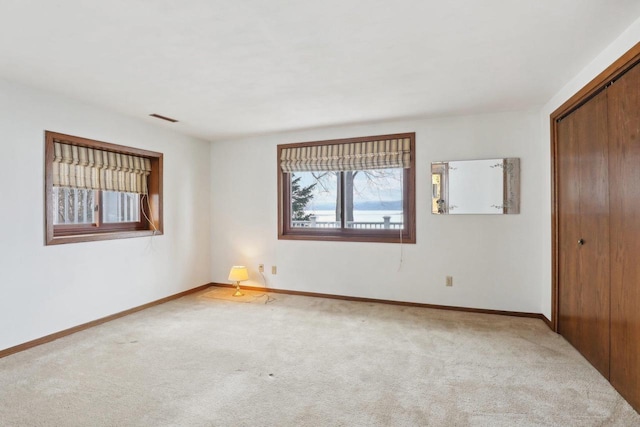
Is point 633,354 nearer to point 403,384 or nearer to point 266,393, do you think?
point 403,384

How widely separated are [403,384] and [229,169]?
Result: 3.92m

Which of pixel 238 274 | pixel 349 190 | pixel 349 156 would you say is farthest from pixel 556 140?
pixel 238 274

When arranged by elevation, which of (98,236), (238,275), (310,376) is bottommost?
(310,376)

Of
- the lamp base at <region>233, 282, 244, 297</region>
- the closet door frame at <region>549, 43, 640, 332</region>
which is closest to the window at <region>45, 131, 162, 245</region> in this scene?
the lamp base at <region>233, 282, 244, 297</region>

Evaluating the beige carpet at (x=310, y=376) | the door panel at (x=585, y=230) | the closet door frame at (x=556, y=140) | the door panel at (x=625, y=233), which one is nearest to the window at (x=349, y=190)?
the beige carpet at (x=310, y=376)

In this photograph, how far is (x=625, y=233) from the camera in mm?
2172

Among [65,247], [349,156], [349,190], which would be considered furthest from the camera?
[349,190]

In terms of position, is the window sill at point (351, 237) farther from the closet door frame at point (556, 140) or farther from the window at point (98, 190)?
the window at point (98, 190)

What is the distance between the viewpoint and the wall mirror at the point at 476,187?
3.83 metres

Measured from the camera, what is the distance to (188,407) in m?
2.10

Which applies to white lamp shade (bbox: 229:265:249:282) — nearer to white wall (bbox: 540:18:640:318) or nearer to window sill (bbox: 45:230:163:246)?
window sill (bbox: 45:230:163:246)

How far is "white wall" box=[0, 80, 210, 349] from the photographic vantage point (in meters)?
2.90

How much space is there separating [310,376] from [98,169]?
10.4 ft

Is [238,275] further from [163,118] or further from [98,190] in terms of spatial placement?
[163,118]
